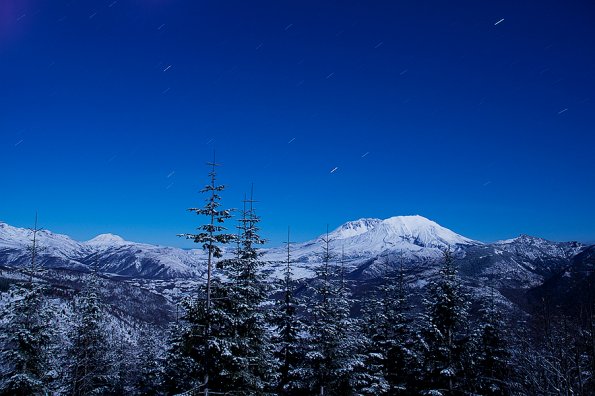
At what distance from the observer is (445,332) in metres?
26.3

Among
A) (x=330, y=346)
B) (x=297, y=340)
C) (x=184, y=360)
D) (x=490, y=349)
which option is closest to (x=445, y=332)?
(x=490, y=349)

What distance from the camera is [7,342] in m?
23.5

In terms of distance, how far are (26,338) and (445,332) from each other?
85.3 ft

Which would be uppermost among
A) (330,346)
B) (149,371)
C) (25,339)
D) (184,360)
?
(25,339)

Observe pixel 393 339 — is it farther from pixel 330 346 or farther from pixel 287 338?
pixel 287 338

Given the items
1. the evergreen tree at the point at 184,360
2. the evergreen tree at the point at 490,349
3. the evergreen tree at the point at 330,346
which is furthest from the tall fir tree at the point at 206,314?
the evergreen tree at the point at 490,349

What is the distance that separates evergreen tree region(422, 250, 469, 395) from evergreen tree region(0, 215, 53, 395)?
948 inches

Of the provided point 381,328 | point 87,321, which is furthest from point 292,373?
point 87,321

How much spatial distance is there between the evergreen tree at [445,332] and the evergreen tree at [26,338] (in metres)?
24.1

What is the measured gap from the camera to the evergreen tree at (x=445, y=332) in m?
25.6

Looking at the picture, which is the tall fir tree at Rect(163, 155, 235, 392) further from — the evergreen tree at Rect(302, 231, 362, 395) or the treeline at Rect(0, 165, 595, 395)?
the evergreen tree at Rect(302, 231, 362, 395)

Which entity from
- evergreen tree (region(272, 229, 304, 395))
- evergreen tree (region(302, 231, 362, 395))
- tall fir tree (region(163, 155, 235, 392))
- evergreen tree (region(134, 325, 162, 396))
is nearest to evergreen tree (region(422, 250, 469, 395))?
evergreen tree (region(302, 231, 362, 395))

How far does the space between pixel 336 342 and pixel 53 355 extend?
18.6m

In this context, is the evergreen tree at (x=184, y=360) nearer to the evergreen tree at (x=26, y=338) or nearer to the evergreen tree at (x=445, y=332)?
the evergreen tree at (x=26, y=338)
